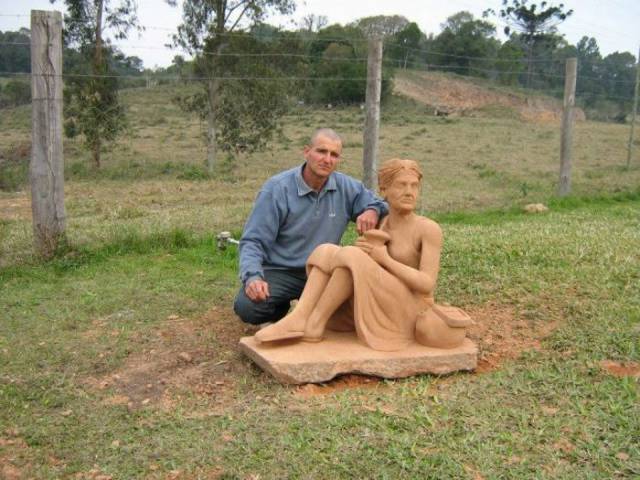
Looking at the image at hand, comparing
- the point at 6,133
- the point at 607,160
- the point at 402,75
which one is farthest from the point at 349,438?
the point at 402,75

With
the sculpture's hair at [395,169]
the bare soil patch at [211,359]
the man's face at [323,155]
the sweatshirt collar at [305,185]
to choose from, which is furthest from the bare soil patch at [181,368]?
the sculpture's hair at [395,169]

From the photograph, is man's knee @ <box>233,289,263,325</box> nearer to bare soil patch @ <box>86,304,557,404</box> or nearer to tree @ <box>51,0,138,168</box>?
bare soil patch @ <box>86,304,557,404</box>

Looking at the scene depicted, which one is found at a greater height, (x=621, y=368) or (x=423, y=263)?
(x=423, y=263)

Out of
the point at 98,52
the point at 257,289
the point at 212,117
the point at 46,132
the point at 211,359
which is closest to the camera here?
the point at 257,289

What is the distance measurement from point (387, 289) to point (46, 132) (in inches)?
156

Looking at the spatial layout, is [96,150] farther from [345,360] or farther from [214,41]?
[345,360]

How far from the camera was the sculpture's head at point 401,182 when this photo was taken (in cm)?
423

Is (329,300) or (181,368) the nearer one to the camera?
(329,300)

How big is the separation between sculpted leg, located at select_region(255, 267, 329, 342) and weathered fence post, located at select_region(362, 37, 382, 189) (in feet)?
12.2

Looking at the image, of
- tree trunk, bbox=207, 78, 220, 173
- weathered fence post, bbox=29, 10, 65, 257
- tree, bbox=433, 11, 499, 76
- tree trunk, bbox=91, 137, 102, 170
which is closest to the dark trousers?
weathered fence post, bbox=29, 10, 65, 257

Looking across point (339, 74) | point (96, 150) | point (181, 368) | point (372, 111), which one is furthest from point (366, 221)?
point (339, 74)

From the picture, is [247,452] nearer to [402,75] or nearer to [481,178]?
[481,178]

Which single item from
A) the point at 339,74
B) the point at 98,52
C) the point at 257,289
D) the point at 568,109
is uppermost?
the point at 98,52

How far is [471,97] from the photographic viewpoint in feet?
87.3
